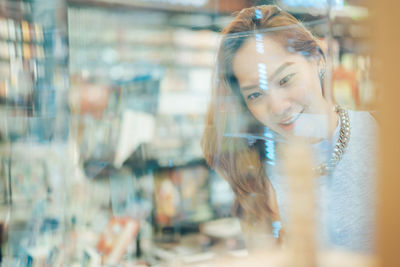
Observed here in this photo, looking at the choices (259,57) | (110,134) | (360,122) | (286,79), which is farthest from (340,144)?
(110,134)

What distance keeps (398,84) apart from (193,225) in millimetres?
952

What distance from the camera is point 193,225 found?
1.40m

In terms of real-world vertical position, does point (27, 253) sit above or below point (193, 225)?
below

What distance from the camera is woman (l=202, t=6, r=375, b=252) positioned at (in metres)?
1.14

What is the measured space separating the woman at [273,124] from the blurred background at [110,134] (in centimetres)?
6

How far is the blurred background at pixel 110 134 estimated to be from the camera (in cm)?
137

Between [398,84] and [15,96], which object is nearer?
[398,84]

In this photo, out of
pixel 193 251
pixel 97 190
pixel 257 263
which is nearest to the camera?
pixel 257 263

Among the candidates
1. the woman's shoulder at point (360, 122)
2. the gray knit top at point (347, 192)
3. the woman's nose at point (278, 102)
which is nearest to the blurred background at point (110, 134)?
the woman's nose at point (278, 102)

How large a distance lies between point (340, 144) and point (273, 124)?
0.76ft

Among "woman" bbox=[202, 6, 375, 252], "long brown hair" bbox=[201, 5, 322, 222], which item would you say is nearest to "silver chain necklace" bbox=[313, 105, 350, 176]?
"woman" bbox=[202, 6, 375, 252]

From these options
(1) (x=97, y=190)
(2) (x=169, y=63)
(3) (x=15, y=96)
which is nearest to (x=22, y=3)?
(3) (x=15, y=96)

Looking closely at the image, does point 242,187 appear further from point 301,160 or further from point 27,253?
point 27,253

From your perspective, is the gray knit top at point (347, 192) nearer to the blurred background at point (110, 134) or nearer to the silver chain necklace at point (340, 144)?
the silver chain necklace at point (340, 144)
